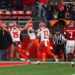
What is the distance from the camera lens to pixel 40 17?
2812cm

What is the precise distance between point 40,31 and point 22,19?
21.9 ft

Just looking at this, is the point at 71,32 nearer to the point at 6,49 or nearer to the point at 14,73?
the point at 14,73

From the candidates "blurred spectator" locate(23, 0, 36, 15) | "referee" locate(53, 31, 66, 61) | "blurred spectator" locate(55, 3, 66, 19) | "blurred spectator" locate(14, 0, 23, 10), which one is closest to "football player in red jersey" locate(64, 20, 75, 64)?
"referee" locate(53, 31, 66, 61)

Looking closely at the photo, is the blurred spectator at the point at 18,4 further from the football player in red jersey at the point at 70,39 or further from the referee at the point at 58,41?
the football player in red jersey at the point at 70,39

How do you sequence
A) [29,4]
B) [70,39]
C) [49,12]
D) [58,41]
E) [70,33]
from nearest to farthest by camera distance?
[70,33] → [70,39] → [58,41] → [49,12] → [29,4]

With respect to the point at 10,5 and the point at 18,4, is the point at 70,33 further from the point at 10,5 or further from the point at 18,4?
the point at 10,5

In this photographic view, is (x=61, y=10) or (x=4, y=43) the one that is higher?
(x=61, y=10)

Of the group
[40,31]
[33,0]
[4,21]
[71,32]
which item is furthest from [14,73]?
[33,0]

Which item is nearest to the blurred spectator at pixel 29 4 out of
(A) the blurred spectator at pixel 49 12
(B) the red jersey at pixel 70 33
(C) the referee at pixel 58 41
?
(A) the blurred spectator at pixel 49 12

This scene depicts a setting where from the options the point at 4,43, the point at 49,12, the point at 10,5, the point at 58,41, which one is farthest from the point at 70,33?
the point at 10,5

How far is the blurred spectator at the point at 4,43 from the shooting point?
24.3m

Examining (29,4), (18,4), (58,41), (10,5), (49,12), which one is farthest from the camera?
(29,4)

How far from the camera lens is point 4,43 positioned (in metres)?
24.5

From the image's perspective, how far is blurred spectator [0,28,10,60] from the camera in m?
24.3
